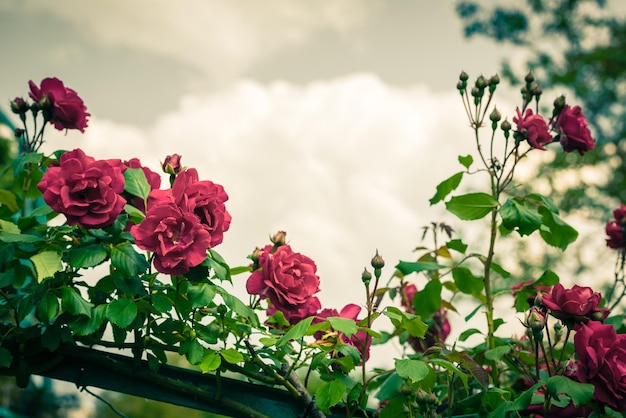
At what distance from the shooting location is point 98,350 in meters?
1.41

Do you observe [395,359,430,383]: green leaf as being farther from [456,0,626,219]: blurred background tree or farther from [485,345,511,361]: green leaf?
[456,0,626,219]: blurred background tree

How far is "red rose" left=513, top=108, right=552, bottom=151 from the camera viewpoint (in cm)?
164

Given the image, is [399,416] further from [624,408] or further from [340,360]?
[624,408]

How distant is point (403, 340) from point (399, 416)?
47 cm

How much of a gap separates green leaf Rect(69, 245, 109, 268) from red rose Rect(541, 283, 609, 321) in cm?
83

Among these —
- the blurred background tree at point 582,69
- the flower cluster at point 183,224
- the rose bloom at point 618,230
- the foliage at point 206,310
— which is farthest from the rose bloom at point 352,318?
the blurred background tree at point 582,69

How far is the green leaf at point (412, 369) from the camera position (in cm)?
117

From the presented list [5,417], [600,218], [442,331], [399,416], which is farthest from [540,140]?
[600,218]

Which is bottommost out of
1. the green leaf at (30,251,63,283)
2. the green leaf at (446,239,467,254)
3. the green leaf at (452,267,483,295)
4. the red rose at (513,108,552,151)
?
the green leaf at (30,251,63,283)

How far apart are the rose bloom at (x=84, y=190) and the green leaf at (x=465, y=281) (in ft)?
2.85

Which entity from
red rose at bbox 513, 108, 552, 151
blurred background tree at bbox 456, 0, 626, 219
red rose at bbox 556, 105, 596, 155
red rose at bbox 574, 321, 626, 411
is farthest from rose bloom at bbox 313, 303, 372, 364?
blurred background tree at bbox 456, 0, 626, 219

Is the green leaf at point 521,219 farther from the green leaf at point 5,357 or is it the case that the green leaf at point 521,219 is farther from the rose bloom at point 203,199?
the green leaf at point 5,357

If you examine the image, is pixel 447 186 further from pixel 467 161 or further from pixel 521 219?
pixel 521 219

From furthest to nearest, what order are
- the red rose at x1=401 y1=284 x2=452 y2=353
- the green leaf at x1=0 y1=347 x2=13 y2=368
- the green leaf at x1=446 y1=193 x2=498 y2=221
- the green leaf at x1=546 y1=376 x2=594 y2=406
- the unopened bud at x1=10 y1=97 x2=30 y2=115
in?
1. the red rose at x1=401 y1=284 x2=452 y2=353
2. the unopened bud at x1=10 y1=97 x2=30 y2=115
3. the green leaf at x1=446 y1=193 x2=498 y2=221
4. the green leaf at x1=0 y1=347 x2=13 y2=368
5. the green leaf at x1=546 y1=376 x2=594 y2=406
